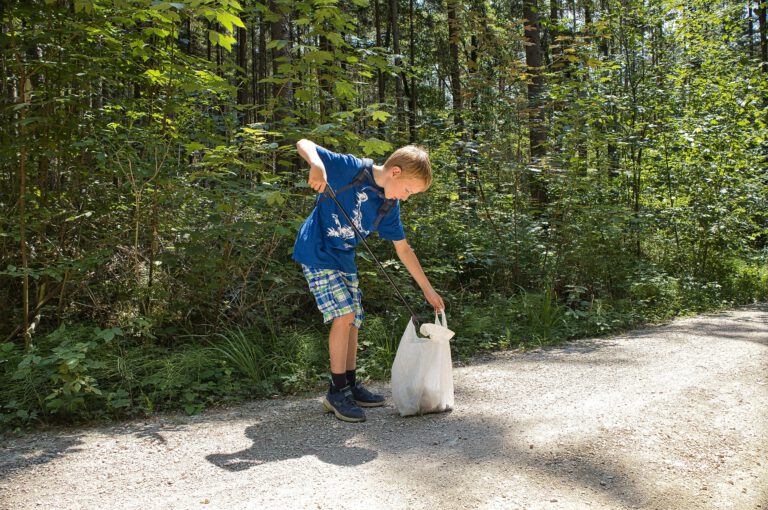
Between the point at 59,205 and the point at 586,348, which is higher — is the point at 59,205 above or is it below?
above

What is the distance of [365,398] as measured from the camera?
3654mm

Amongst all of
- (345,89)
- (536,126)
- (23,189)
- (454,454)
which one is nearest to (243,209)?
(345,89)

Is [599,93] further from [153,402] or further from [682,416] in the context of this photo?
[153,402]

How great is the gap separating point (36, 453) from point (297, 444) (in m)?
1.34

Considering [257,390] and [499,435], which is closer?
[499,435]

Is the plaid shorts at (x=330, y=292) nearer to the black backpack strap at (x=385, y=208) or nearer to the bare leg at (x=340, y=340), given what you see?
the bare leg at (x=340, y=340)

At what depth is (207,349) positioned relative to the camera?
14.1 feet

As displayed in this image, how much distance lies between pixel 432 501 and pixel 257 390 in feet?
6.73

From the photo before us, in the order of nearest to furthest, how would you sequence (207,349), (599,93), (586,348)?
(207,349)
(586,348)
(599,93)

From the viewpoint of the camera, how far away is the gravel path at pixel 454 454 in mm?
2357

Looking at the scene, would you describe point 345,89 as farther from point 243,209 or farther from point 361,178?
point 361,178

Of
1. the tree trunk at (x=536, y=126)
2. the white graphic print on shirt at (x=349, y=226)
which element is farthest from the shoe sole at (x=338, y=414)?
the tree trunk at (x=536, y=126)

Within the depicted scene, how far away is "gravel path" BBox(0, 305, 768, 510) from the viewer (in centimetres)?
236

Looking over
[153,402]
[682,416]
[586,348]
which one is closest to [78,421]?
[153,402]
